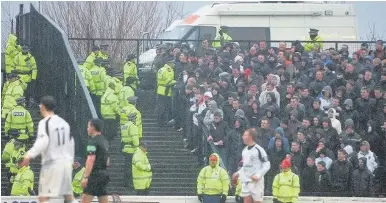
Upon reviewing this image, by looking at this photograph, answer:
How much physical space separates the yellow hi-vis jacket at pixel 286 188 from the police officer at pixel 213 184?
978 mm

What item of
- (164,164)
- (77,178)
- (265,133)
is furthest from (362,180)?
(77,178)

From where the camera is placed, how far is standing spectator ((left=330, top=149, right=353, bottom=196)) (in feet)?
84.1

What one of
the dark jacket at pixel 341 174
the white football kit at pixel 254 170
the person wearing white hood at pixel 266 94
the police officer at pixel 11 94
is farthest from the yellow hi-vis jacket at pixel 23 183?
the dark jacket at pixel 341 174

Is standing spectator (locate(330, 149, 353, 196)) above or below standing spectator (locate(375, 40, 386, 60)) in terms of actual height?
below

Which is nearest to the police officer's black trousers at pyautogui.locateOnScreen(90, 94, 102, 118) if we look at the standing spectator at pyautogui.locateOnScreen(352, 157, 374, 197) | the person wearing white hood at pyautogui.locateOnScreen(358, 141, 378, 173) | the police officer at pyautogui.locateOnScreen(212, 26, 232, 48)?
the police officer at pyautogui.locateOnScreen(212, 26, 232, 48)

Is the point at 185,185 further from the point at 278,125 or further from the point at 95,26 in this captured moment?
the point at 95,26

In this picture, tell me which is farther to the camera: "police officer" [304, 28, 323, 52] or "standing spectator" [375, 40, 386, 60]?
"police officer" [304, 28, 323, 52]

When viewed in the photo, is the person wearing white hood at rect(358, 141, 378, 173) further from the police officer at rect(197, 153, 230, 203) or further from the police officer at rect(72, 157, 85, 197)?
the police officer at rect(72, 157, 85, 197)

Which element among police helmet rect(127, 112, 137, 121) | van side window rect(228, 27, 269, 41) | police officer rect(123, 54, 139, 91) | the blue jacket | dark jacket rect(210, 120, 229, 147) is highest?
van side window rect(228, 27, 269, 41)

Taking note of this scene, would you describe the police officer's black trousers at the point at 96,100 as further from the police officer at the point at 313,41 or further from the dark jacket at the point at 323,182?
the dark jacket at the point at 323,182

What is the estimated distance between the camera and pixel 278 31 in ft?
108

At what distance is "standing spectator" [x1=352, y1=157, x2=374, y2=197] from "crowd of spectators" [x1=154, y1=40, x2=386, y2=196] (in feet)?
0.07

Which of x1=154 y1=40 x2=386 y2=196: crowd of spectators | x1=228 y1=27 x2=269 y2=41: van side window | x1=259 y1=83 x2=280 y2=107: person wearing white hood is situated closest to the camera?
x1=154 y1=40 x2=386 y2=196: crowd of spectators

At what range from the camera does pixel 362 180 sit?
84.3ft
